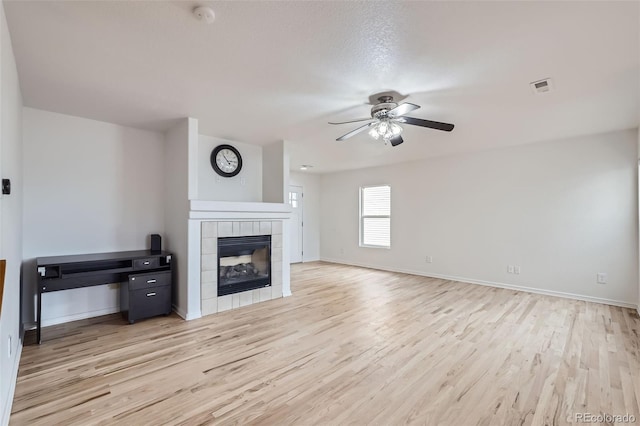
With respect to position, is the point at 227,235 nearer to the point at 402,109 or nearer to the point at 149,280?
the point at 149,280

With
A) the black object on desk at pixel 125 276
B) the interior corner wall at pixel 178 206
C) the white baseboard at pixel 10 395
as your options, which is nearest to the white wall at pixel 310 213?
the interior corner wall at pixel 178 206

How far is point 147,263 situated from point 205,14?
284 cm

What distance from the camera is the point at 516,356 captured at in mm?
2664

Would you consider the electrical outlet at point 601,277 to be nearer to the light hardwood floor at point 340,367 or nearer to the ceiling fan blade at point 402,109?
the light hardwood floor at point 340,367

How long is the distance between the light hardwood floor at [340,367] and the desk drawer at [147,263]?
0.63 m

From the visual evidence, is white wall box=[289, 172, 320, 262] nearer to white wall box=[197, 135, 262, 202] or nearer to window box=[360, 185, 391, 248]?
window box=[360, 185, 391, 248]

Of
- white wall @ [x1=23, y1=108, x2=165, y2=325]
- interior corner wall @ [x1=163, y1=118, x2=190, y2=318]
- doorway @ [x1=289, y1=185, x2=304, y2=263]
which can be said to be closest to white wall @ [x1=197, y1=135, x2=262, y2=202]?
interior corner wall @ [x1=163, y1=118, x2=190, y2=318]

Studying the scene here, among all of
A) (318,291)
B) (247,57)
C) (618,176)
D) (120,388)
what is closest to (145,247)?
(120,388)

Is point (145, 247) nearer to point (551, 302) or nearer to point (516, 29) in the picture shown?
point (516, 29)

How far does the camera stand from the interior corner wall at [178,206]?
3650mm

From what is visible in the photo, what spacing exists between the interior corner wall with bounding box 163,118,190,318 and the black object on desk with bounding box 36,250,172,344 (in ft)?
0.46

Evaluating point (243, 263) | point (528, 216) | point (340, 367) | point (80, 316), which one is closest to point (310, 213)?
point (243, 263)

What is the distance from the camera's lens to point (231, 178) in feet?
15.5

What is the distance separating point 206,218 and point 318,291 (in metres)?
2.17
